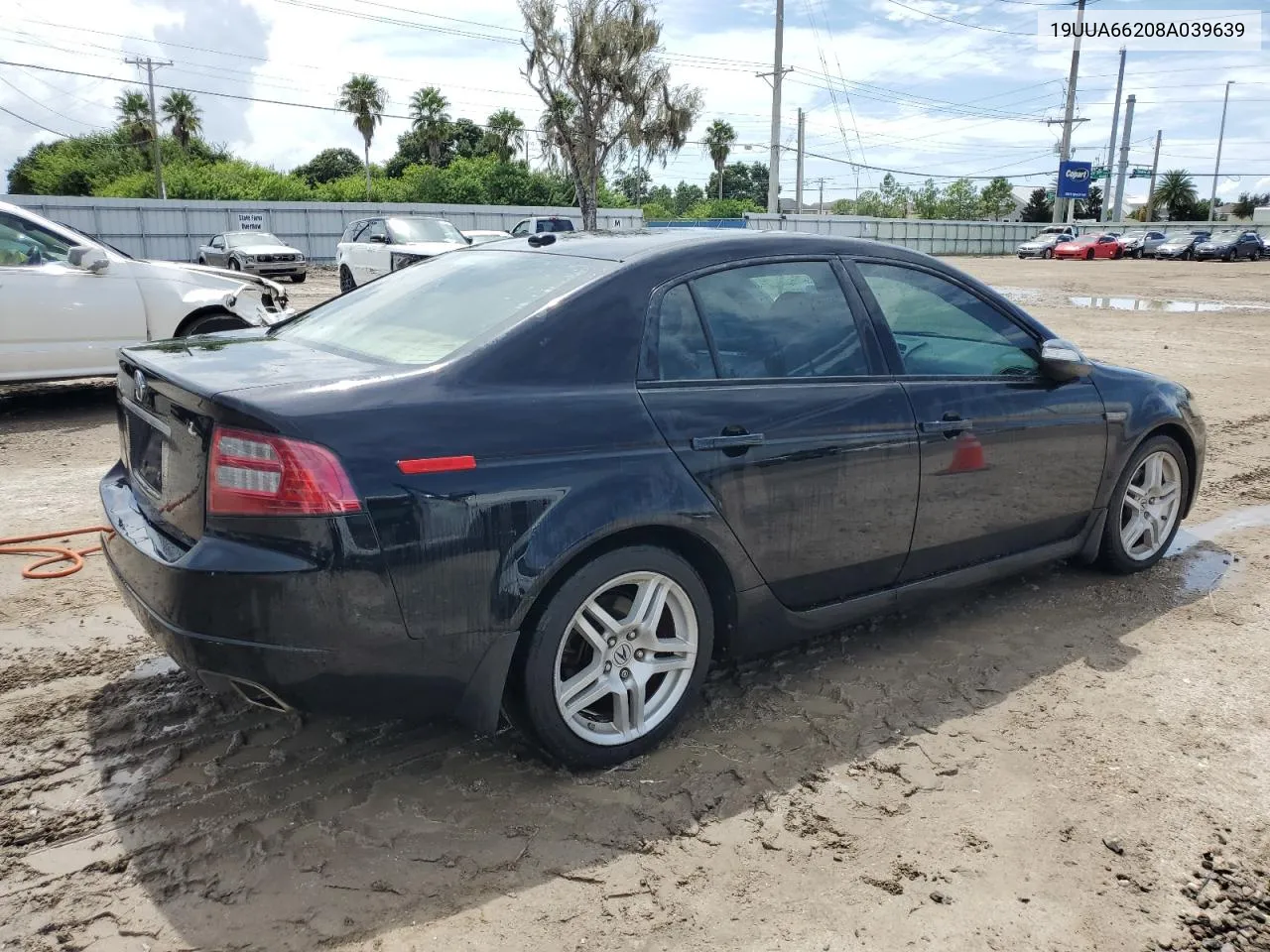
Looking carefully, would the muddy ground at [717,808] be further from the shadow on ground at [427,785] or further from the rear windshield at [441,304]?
the rear windshield at [441,304]

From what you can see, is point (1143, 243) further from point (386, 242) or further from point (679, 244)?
point (679, 244)

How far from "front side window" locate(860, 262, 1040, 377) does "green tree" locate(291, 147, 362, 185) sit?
252ft

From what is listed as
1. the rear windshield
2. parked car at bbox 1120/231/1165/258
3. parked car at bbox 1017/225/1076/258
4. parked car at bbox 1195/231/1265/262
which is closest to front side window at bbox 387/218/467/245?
the rear windshield

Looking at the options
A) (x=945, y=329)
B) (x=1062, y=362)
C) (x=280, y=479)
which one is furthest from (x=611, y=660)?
(x=1062, y=362)

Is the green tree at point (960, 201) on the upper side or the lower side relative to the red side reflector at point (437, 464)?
upper

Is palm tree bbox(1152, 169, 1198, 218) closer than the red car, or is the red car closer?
the red car

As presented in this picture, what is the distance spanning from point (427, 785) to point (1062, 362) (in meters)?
2.97

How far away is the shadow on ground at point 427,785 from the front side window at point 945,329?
115 cm

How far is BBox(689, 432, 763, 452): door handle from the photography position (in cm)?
304

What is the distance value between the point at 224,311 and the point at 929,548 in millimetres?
6839

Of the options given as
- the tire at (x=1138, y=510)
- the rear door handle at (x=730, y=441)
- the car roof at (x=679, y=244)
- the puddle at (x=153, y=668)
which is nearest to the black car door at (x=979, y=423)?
the car roof at (x=679, y=244)

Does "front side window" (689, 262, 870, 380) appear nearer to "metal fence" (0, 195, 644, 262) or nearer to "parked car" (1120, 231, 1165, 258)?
"metal fence" (0, 195, 644, 262)

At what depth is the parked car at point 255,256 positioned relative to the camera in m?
25.7

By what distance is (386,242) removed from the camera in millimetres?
18844
